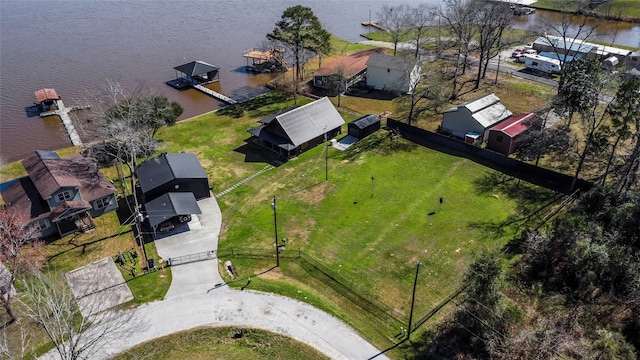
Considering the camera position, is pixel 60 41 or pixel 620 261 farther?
pixel 60 41

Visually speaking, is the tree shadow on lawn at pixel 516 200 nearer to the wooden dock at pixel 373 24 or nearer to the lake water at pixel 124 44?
the lake water at pixel 124 44

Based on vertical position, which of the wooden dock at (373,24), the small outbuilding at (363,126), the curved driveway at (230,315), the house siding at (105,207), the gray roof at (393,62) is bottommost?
the curved driveway at (230,315)

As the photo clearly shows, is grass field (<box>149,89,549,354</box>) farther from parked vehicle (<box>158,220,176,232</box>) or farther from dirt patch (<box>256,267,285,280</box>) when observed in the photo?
parked vehicle (<box>158,220,176,232</box>)

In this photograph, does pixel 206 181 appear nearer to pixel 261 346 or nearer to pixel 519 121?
pixel 261 346

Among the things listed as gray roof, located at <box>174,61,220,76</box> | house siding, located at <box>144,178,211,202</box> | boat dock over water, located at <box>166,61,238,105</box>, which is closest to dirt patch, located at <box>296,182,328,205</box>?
house siding, located at <box>144,178,211,202</box>

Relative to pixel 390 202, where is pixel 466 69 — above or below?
above

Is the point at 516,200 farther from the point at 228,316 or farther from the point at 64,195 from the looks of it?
the point at 64,195

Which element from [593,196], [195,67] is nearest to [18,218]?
[195,67]

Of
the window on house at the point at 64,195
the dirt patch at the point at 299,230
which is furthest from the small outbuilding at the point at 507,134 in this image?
the window on house at the point at 64,195
